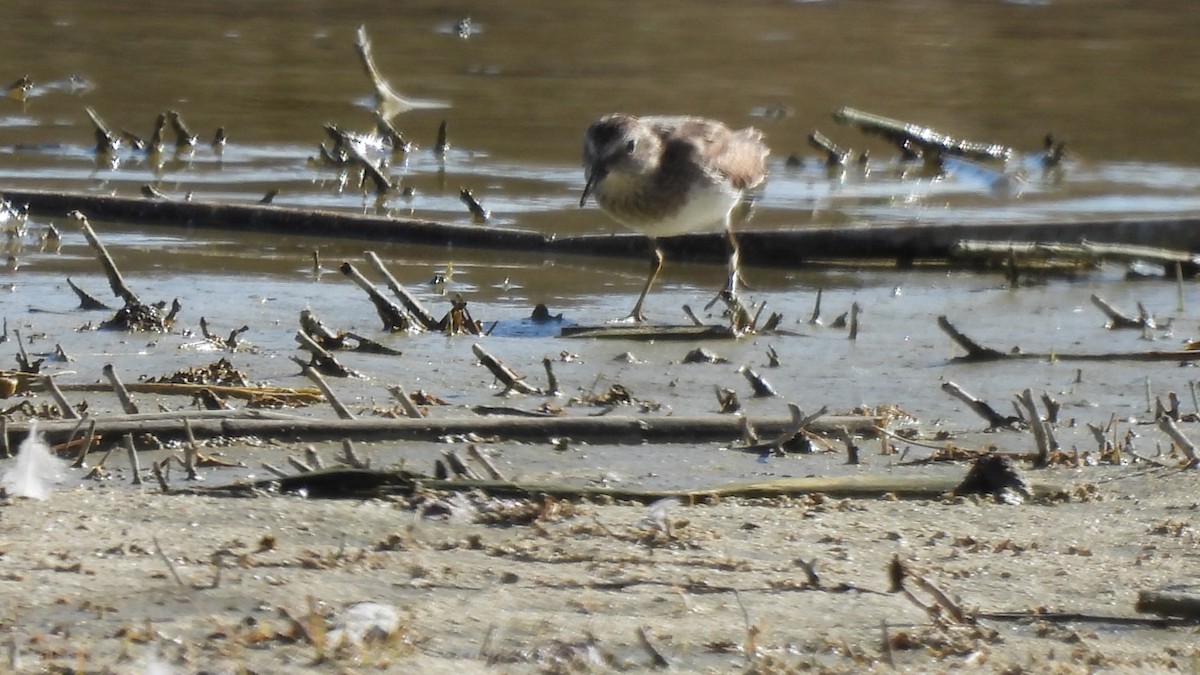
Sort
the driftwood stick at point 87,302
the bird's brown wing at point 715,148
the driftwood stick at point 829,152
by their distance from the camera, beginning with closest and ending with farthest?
the driftwood stick at point 87,302
the bird's brown wing at point 715,148
the driftwood stick at point 829,152

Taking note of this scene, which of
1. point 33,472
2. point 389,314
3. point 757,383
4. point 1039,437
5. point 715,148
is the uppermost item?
point 715,148

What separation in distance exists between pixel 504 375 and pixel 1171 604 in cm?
298

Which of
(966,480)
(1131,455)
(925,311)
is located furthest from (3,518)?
(925,311)

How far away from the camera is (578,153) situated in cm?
1192

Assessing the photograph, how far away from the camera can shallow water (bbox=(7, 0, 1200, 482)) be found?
704cm

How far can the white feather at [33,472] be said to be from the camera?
4.56m

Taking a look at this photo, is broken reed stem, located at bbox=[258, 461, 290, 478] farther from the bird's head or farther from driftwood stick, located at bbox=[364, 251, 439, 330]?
the bird's head

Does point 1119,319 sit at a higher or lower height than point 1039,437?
lower

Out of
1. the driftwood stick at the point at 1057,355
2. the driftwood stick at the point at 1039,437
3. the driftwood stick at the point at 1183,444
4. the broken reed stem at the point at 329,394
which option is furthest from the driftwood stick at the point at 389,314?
the driftwood stick at the point at 1183,444

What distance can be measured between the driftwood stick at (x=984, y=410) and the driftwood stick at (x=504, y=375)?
139 centimetres

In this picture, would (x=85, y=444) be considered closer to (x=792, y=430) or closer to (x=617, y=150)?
(x=792, y=430)

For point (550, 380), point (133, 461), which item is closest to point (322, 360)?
point (550, 380)

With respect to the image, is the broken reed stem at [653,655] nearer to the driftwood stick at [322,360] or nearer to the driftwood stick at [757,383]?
the driftwood stick at [757,383]

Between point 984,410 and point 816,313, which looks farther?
point 816,313
